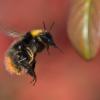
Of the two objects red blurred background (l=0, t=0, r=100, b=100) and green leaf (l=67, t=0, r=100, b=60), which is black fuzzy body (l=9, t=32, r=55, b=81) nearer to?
green leaf (l=67, t=0, r=100, b=60)

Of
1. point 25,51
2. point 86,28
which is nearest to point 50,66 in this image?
point 25,51

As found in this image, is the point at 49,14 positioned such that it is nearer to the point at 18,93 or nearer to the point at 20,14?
the point at 20,14

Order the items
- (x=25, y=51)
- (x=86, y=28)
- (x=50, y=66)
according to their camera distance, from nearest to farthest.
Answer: (x=86, y=28)
(x=25, y=51)
(x=50, y=66)

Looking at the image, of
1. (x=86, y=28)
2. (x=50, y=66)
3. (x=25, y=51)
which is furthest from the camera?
(x=50, y=66)

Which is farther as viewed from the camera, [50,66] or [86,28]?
[50,66]

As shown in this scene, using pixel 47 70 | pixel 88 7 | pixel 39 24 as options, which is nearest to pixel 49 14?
pixel 39 24

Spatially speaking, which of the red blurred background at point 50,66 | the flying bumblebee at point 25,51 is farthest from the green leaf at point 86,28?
the red blurred background at point 50,66

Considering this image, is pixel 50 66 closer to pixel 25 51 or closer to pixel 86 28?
pixel 25 51
